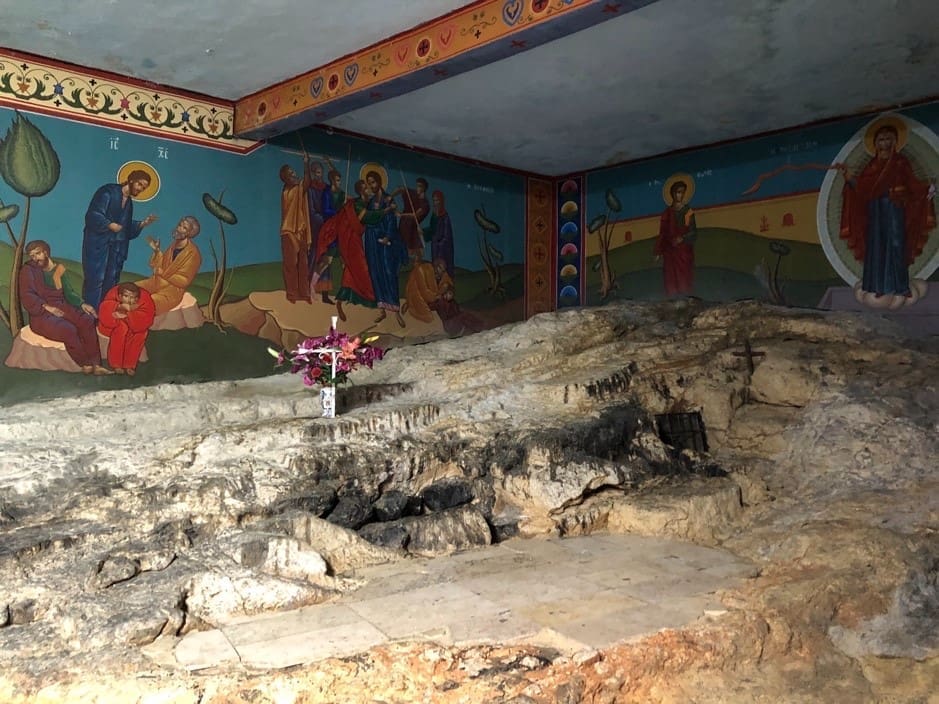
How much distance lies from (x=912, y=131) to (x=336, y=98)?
5.85 metres

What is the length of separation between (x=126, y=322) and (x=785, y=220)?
7.17 m

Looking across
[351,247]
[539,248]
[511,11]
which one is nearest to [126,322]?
[351,247]

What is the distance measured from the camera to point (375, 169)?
29.7ft

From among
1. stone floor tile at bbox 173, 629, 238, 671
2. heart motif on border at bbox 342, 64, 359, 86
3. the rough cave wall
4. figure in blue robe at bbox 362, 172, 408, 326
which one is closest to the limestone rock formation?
stone floor tile at bbox 173, 629, 238, 671

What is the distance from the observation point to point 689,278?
964 centimetres

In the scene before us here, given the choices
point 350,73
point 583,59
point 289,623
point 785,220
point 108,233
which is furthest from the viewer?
point 785,220

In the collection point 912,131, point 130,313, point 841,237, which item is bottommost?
point 130,313

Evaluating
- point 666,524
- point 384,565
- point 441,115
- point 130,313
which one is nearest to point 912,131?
point 441,115

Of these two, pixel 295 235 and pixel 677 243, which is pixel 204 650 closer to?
pixel 295 235

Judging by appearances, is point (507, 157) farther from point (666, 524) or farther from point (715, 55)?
point (666, 524)

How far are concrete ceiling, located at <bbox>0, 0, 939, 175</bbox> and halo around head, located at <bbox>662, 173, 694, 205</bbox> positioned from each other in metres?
0.74

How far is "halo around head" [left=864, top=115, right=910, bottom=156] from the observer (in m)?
7.88

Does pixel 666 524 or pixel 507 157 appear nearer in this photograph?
pixel 666 524

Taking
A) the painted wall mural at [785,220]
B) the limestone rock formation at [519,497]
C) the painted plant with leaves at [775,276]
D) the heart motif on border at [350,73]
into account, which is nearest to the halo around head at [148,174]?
the limestone rock formation at [519,497]
